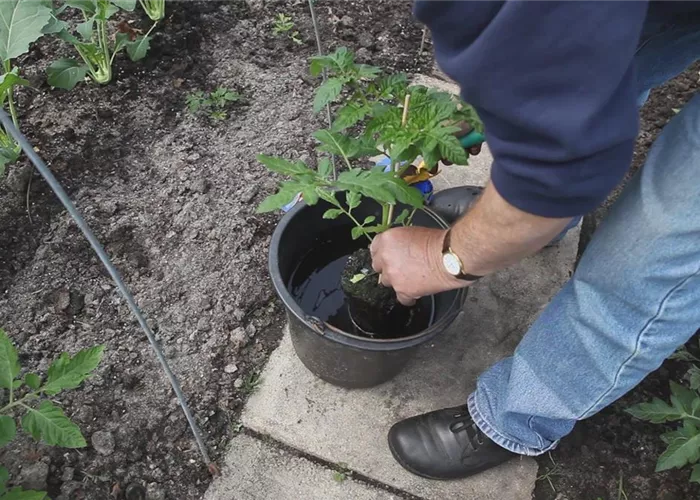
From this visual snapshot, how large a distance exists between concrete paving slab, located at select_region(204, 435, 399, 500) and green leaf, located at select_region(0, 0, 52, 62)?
1.39m

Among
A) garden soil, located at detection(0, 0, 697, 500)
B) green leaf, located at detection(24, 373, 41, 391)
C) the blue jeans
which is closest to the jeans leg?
the blue jeans

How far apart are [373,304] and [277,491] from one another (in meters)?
0.55

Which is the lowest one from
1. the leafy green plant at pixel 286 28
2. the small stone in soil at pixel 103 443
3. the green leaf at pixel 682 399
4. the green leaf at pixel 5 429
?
the green leaf at pixel 682 399

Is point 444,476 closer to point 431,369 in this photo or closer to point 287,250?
point 431,369

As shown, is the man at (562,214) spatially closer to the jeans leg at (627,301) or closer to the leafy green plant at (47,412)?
the jeans leg at (627,301)

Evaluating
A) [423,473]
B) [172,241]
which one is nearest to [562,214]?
[423,473]

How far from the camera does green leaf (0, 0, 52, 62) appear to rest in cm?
201

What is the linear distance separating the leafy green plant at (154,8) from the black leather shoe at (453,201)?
1348 mm

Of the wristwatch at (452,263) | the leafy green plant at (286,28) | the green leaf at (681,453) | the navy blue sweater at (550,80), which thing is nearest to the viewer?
the navy blue sweater at (550,80)

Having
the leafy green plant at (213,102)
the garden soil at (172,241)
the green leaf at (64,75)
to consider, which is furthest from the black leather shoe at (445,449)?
the green leaf at (64,75)

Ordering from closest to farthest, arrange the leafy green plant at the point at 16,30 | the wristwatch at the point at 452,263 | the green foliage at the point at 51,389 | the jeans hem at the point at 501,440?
the wristwatch at the point at 452,263, the green foliage at the point at 51,389, the jeans hem at the point at 501,440, the leafy green plant at the point at 16,30

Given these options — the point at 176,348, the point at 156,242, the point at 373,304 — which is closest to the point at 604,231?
the point at 373,304

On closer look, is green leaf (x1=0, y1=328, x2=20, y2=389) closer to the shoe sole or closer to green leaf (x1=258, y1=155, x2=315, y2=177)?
green leaf (x1=258, y1=155, x2=315, y2=177)

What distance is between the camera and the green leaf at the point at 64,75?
2.24 metres
